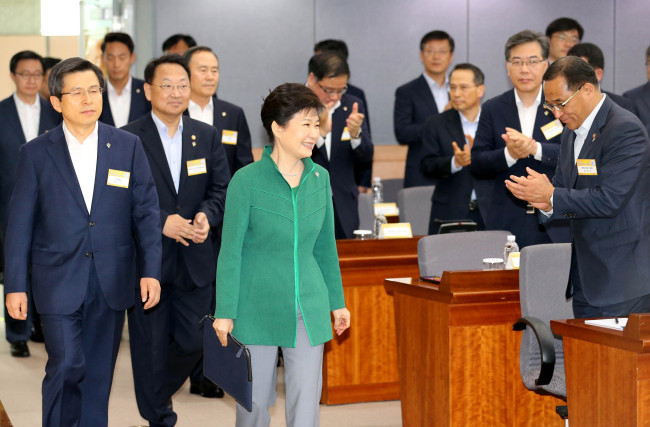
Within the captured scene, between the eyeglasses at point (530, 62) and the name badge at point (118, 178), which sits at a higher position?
the eyeglasses at point (530, 62)

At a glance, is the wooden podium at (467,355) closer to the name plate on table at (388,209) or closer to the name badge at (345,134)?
the name badge at (345,134)

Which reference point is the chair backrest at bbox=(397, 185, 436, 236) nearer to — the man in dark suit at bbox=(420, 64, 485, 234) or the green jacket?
the man in dark suit at bbox=(420, 64, 485, 234)

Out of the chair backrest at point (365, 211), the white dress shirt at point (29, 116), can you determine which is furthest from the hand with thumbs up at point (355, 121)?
the white dress shirt at point (29, 116)

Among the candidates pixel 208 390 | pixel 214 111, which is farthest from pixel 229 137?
pixel 208 390

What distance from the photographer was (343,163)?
623cm

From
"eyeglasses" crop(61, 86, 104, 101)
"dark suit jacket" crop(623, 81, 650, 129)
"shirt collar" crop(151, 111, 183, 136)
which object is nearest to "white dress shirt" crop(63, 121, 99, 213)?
"eyeglasses" crop(61, 86, 104, 101)

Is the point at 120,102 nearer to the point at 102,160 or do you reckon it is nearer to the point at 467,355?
the point at 102,160

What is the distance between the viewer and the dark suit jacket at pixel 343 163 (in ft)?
20.3

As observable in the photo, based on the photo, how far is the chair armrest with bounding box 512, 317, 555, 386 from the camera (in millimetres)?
3877

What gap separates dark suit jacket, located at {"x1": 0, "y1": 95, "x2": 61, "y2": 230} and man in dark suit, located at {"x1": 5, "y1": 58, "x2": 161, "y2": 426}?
3.18 metres

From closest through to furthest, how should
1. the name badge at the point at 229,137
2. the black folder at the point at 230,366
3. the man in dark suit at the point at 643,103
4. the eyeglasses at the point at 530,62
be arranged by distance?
1. the black folder at the point at 230,366
2. the eyeglasses at the point at 530,62
3. the name badge at the point at 229,137
4. the man in dark suit at the point at 643,103

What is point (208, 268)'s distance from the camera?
4852 mm

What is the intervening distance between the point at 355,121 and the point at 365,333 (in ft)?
4.57

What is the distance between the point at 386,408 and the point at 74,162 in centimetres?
246
